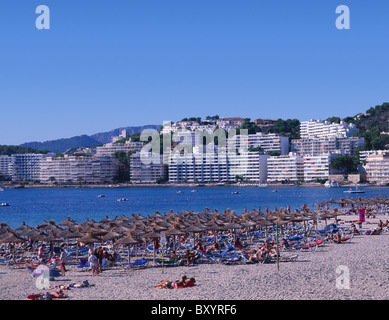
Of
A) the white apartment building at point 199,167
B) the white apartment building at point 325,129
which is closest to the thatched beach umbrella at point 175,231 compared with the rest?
the white apartment building at point 199,167

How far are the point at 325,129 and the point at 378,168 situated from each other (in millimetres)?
47924

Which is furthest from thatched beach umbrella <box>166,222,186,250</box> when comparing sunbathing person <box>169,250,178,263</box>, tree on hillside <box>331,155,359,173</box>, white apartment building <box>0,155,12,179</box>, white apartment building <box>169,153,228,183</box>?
white apartment building <box>0,155,12,179</box>

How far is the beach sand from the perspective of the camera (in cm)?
1505

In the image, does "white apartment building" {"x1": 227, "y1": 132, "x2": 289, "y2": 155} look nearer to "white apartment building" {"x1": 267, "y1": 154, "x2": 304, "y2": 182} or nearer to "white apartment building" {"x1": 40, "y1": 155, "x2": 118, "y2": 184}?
"white apartment building" {"x1": 267, "y1": 154, "x2": 304, "y2": 182}

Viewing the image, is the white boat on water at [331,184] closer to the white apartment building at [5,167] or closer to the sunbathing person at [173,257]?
the white apartment building at [5,167]

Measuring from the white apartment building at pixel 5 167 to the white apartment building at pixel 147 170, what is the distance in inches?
2050

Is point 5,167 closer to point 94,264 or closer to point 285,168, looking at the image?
point 285,168

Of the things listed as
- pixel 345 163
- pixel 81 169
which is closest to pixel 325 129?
pixel 345 163

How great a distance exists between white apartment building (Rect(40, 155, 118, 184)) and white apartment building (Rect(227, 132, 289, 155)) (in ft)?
113

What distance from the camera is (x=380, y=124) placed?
192 meters

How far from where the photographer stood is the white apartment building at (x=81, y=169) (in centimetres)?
16500

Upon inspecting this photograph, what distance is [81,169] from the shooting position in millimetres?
167250
